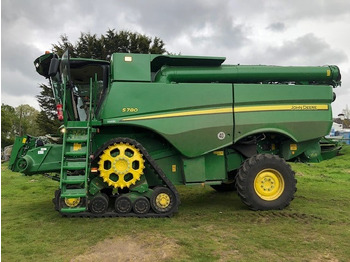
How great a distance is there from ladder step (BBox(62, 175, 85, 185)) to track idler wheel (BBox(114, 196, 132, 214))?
74cm

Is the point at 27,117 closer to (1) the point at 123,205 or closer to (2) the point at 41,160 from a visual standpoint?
(2) the point at 41,160

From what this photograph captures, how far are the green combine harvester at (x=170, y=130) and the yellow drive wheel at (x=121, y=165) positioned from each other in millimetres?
17

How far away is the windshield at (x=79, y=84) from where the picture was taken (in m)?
5.96

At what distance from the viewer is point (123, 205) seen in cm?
547

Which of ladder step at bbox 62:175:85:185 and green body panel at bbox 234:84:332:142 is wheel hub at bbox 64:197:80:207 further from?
green body panel at bbox 234:84:332:142

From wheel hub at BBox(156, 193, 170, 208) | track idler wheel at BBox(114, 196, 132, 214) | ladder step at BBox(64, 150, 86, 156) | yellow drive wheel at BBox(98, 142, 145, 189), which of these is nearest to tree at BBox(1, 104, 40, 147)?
ladder step at BBox(64, 150, 86, 156)

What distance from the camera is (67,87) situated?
604 cm

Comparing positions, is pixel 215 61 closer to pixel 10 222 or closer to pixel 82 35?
pixel 10 222

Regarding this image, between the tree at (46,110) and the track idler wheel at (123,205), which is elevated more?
the tree at (46,110)

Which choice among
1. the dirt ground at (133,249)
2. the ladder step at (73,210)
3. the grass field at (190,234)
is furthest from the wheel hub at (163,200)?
the ladder step at (73,210)

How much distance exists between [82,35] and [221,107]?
57.3ft

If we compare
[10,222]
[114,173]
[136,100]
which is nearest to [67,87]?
[136,100]

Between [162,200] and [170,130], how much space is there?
4.16 ft

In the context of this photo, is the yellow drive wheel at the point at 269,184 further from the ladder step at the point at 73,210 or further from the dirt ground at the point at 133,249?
the ladder step at the point at 73,210
